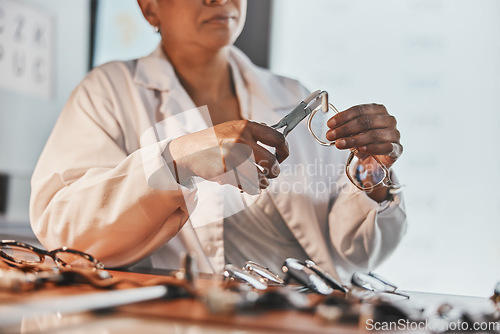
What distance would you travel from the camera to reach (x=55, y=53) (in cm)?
124

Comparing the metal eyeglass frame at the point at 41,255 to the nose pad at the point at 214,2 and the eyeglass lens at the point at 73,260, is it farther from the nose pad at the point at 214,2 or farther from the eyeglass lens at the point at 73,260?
the nose pad at the point at 214,2

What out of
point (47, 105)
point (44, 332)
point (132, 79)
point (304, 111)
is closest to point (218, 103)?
point (132, 79)

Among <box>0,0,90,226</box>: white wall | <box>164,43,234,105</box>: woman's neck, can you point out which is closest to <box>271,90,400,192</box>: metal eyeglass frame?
<box>164,43,234,105</box>: woman's neck

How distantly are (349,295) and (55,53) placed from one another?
1065 mm

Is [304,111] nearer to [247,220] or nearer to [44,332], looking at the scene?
[247,220]

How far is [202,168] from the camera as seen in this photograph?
1.62 feet

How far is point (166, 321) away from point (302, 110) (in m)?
0.32

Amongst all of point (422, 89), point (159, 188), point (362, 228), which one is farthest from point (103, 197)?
point (422, 89)

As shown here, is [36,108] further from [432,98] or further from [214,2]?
[432,98]

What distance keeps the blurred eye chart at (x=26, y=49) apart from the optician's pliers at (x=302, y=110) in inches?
33.4

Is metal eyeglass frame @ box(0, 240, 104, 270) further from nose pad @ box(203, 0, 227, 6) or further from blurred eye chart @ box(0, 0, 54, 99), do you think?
blurred eye chart @ box(0, 0, 54, 99)

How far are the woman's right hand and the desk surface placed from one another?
20cm

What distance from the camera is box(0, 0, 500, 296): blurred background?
0.91m

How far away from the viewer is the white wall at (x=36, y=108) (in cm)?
116
